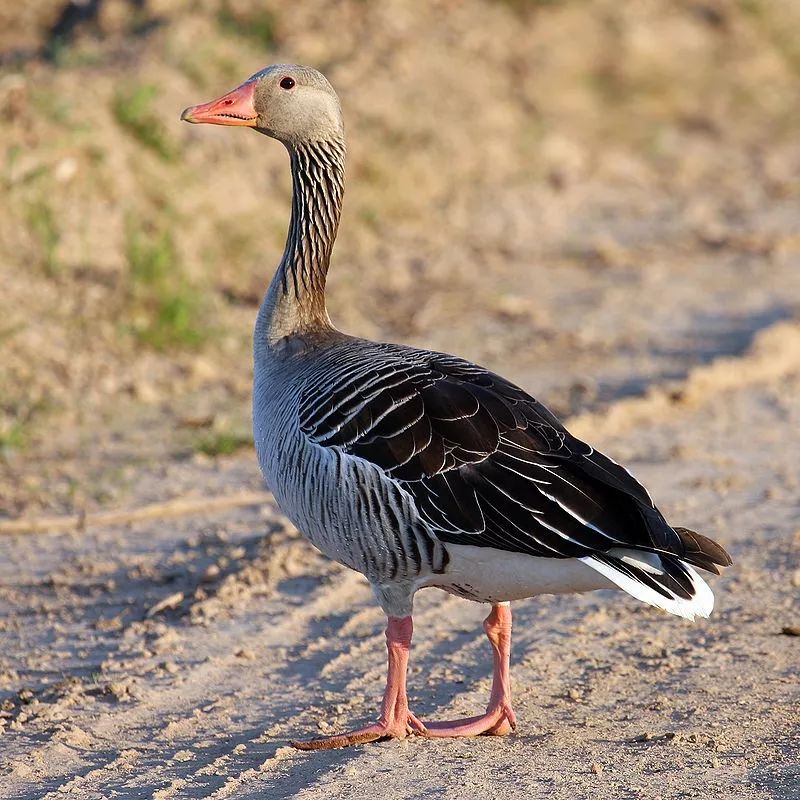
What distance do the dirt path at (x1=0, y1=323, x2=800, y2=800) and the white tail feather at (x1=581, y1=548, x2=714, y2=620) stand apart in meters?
0.58

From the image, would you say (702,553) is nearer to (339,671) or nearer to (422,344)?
(339,671)

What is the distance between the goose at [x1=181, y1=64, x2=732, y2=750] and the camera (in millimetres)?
4723

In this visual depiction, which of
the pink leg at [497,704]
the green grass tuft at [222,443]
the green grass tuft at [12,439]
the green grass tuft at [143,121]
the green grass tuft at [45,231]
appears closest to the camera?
the pink leg at [497,704]

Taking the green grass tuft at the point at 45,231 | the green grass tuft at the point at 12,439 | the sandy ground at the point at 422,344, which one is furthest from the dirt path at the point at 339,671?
the green grass tuft at the point at 45,231

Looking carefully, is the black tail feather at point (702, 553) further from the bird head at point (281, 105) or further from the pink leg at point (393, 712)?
the bird head at point (281, 105)

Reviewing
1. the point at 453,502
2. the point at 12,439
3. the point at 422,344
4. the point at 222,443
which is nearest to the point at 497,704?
the point at 453,502

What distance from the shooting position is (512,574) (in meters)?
4.89

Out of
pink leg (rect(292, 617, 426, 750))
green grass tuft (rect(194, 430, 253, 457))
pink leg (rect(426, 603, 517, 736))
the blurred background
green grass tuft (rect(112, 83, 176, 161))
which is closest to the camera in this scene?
pink leg (rect(292, 617, 426, 750))

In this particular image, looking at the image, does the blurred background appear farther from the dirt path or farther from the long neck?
the long neck

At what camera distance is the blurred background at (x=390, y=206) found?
381 inches

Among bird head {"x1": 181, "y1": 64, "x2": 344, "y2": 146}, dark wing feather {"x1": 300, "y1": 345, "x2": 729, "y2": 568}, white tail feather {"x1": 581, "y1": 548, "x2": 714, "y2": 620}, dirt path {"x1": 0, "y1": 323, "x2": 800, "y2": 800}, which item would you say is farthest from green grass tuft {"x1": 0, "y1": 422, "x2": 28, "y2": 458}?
white tail feather {"x1": 581, "y1": 548, "x2": 714, "y2": 620}

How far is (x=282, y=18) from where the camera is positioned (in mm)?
15641

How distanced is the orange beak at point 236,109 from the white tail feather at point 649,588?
8.81 feet

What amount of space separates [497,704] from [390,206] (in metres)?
9.25
